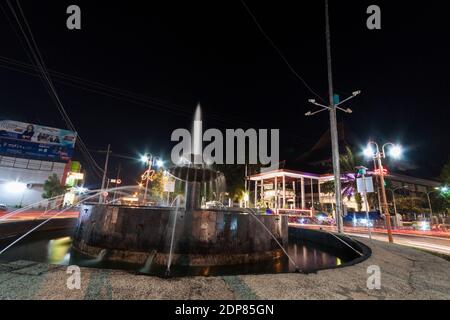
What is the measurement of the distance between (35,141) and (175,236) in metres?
50.6

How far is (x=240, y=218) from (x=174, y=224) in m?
1.92

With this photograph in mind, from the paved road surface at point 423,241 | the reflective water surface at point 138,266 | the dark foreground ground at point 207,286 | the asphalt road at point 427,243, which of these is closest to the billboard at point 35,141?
the reflective water surface at point 138,266

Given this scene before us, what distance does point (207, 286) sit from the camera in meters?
2.96

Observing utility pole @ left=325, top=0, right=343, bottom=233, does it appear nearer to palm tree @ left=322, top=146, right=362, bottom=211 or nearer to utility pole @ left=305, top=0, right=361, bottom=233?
utility pole @ left=305, top=0, right=361, bottom=233

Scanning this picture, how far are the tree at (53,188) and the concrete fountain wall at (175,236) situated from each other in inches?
1778

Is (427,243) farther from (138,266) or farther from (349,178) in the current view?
(349,178)

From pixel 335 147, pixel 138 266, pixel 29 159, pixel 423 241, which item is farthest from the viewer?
pixel 29 159

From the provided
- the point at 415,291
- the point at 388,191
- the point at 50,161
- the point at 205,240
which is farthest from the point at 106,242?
the point at 50,161

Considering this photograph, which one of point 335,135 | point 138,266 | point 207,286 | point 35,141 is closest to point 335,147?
point 335,135

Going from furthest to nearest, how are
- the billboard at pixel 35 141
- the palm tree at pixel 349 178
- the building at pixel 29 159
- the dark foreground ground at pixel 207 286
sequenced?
the building at pixel 29 159 < the billboard at pixel 35 141 < the palm tree at pixel 349 178 < the dark foreground ground at pixel 207 286

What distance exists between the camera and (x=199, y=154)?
24.2 ft

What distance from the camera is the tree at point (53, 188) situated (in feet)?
138

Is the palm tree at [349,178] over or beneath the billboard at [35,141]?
beneath

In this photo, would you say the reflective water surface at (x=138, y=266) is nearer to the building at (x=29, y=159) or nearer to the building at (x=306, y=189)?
the building at (x=306, y=189)
